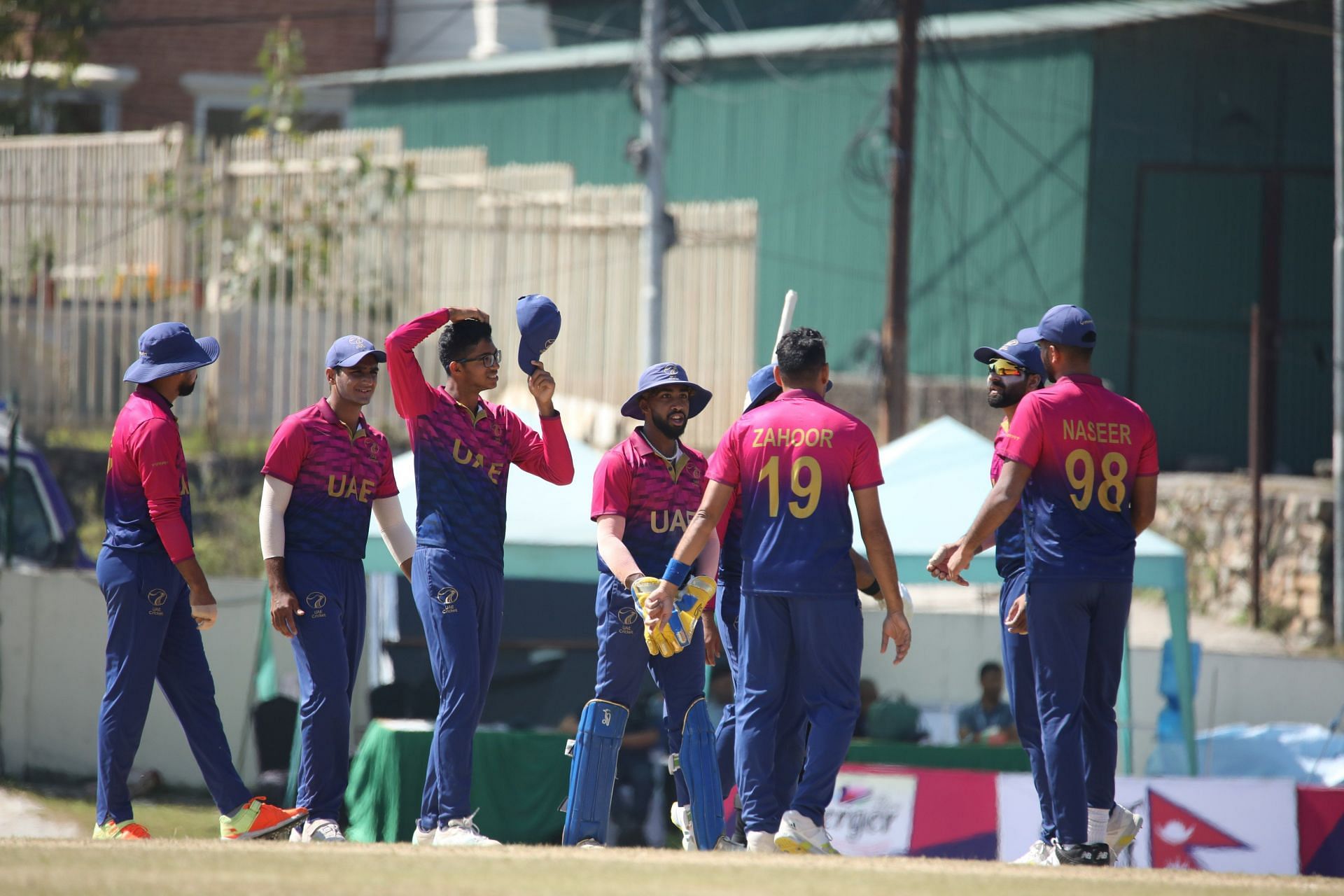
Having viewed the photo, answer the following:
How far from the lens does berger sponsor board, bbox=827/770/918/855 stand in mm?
9266

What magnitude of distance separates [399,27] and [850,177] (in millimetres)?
11513

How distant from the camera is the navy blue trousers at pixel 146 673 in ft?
21.0

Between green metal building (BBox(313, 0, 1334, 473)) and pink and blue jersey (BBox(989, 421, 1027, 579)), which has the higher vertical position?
green metal building (BBox(313, 0, 1334, 473))

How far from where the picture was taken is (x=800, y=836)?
5910 millimetres

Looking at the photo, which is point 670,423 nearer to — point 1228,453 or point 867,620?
point 867,620

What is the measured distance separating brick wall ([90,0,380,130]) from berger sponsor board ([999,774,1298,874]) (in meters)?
20.6

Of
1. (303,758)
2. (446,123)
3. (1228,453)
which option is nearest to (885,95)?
(1228,453)

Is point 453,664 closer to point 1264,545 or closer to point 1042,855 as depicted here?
point 1042,855

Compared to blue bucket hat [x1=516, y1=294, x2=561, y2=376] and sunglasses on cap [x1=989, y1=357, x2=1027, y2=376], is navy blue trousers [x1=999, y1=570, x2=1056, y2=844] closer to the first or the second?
sunglasses on cap [x1=989, y1=357, x2=1027, y2=376]

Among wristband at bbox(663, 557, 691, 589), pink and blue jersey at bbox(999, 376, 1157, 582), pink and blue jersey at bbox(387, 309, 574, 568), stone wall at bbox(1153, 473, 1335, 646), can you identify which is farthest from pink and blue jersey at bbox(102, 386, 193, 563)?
stone wall at bbox(1153, 473, 1335, 646)

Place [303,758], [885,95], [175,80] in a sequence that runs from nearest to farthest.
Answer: [303,758] < [885,95] < [175,80]

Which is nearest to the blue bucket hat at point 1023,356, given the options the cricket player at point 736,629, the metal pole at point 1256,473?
the cricket player at point 736,629

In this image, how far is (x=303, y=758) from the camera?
249 inches

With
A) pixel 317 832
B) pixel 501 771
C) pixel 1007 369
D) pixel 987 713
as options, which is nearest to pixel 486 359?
pixel 317 832
